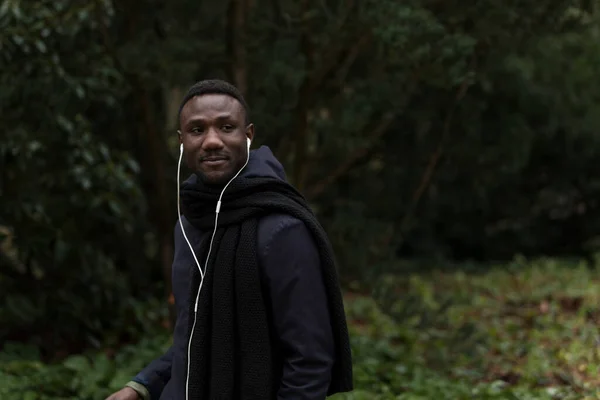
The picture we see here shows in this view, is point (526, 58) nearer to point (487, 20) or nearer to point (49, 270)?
point (487, 20)

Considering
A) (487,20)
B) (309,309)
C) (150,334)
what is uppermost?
(487,20)

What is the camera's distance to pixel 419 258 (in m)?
12.6

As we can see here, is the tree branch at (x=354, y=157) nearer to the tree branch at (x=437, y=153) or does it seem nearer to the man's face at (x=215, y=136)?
the tree branch at (x=437, y=153)

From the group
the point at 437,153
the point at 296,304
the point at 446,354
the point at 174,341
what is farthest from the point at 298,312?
the point at 437,153

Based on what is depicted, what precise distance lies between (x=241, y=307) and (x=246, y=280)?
0.08 meters

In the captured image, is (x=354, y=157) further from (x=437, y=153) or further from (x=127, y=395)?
(x=127, y=395)

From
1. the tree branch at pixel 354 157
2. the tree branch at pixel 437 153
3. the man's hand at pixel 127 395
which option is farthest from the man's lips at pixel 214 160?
the tree branch at pixel 354 157

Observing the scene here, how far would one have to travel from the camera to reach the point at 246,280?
2303mm

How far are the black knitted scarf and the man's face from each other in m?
0.06

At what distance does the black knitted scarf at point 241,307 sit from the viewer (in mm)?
2307

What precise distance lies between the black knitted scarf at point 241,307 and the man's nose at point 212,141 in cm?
12

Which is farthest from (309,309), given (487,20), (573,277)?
(573,277)

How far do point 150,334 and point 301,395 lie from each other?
5052mm

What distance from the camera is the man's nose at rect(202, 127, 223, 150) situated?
2395mm
